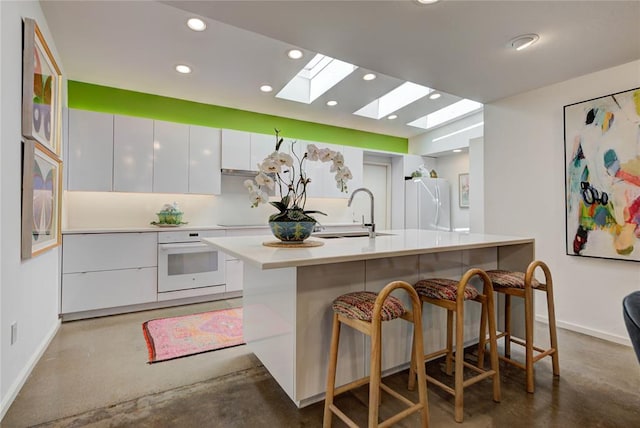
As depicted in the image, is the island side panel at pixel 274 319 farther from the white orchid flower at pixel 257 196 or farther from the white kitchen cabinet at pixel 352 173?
the white kitchen cabinet at pixel 352 173

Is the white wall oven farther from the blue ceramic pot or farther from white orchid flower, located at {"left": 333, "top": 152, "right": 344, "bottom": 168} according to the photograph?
white orchid flower, located at {"left": 333, "top": 152, "right": 344, "bottom": 168}

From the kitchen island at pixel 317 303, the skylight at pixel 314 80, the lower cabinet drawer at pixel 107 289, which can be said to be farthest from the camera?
the skylight at pixel 314 80

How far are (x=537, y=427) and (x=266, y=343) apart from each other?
1522 mm

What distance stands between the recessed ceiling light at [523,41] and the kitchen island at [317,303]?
1.45m

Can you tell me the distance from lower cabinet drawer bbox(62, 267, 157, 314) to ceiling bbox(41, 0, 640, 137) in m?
2.17

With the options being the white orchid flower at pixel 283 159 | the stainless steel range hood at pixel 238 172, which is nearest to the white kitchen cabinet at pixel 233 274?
the stainless steel range hood at pixel 238 172

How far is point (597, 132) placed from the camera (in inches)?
107

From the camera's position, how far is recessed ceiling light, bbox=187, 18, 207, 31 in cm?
251

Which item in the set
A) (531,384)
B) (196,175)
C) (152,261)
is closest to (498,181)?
(531,384)

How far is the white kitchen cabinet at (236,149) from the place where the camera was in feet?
13.5

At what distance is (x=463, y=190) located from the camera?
5.83 m

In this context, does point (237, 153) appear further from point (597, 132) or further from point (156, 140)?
point (597, 132)

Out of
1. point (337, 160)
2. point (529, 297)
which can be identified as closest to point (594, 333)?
point (529, 297)

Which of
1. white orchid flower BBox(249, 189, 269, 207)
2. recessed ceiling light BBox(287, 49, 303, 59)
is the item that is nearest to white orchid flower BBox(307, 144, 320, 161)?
white orchid flower BBox(249, 189, 269, 207)
